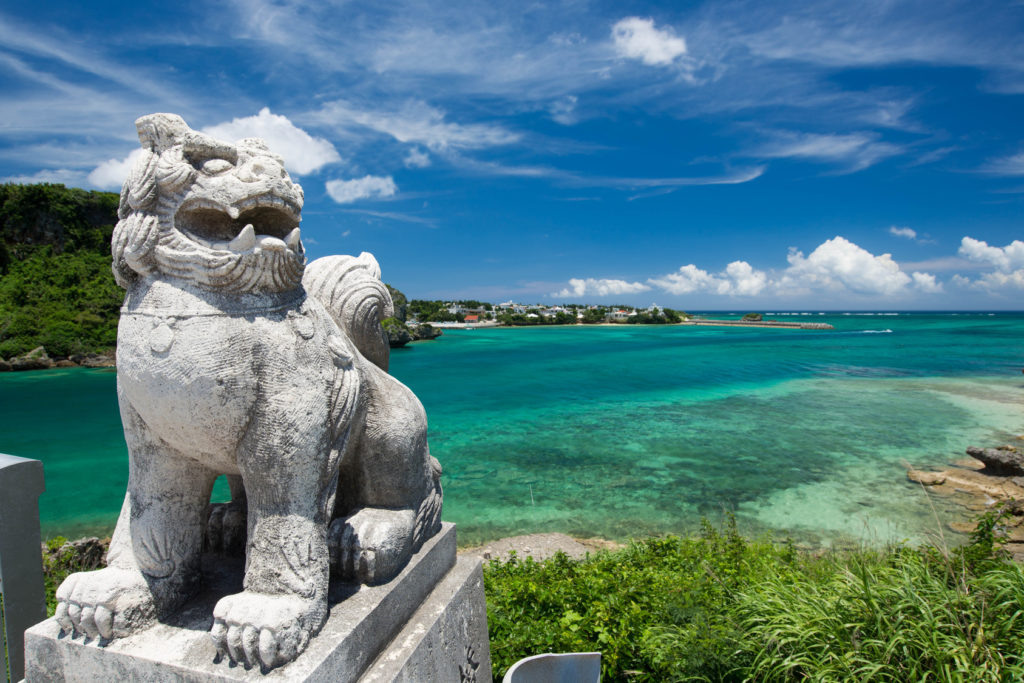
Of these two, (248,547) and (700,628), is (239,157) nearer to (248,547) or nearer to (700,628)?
(248,547)

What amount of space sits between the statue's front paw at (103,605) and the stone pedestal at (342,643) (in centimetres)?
4

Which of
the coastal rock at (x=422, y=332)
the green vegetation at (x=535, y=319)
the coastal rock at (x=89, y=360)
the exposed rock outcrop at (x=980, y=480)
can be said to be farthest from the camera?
the green vegetation at (x=535, y=319)

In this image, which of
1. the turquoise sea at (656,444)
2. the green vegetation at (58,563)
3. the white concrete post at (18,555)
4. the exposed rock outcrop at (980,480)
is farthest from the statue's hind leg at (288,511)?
the exposed rock outcrop at (980,480)

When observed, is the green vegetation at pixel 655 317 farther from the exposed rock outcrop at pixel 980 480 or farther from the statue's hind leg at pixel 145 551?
the statue's hind leg at pixel 145 551

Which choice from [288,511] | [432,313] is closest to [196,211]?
[288,511]

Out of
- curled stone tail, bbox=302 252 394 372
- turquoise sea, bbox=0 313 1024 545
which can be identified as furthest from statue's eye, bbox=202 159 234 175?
turquoise sea, bbox=0 313 1024 545

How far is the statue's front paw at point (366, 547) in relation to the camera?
2.00m

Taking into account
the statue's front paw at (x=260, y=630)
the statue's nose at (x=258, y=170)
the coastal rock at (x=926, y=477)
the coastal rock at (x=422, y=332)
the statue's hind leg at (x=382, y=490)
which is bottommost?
the coastal rock at (x=926, y=477)

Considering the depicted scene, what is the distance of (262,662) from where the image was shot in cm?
153

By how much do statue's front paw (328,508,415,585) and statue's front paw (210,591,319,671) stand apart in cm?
35

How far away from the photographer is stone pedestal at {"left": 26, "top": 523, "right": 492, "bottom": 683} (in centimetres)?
160

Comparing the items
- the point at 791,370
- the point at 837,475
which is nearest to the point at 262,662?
Result: the point at 837,475

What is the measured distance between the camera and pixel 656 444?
A: 13594 millimetres

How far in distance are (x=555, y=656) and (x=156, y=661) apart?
4.69ft
